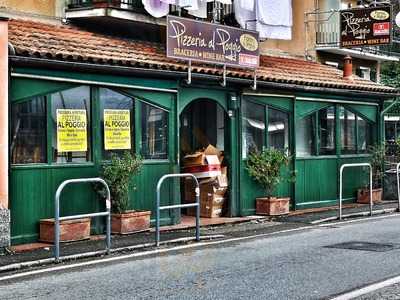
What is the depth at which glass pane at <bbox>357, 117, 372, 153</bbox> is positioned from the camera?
64.8 ft

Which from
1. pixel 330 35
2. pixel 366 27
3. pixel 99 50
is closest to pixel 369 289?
pixel 99 50

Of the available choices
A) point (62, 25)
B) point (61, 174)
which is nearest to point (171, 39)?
point (62, 25)

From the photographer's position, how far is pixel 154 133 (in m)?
13.9

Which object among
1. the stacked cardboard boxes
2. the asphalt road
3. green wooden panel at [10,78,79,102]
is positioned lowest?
the asphalt road

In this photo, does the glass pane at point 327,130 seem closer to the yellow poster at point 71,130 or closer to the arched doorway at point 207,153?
the arched doorway at point 207,153

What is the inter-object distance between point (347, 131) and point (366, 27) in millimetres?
3007

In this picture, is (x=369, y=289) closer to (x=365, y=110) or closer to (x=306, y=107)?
(x=306, y=107)

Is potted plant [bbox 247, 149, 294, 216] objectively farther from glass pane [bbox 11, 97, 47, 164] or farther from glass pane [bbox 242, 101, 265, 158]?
glass pane [bbox 11, 97, 47, 164]

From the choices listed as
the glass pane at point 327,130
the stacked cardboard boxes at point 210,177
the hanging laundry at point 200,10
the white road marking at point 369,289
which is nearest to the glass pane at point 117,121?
the stacked cardboard boxes at point 210,177

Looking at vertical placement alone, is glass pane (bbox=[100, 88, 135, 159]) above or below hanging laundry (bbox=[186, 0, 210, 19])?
below

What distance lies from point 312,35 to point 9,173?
1493cm

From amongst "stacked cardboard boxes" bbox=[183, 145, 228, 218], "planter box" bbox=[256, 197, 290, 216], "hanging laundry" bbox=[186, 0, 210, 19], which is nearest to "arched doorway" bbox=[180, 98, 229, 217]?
"stacked cardboard boxes" bbox=[183, 145, 228, 218]

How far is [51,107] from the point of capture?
1173 cm

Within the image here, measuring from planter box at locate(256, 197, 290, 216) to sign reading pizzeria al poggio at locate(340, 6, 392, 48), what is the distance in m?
5.93
